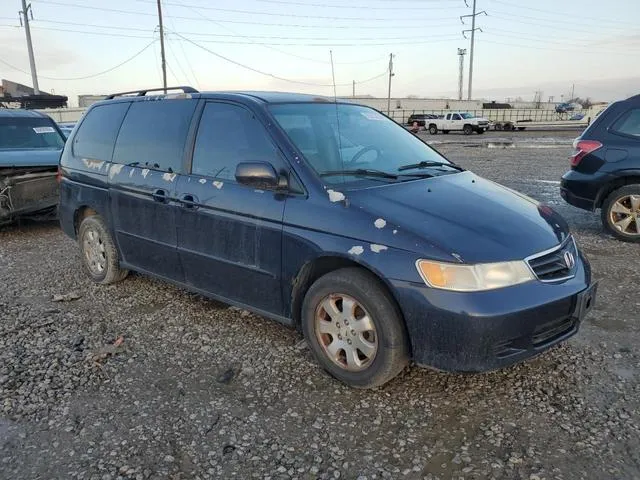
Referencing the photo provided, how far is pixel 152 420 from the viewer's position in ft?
9.98

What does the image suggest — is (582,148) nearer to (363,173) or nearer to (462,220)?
(363,173)

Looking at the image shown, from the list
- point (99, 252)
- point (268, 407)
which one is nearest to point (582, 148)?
point (268, 407)

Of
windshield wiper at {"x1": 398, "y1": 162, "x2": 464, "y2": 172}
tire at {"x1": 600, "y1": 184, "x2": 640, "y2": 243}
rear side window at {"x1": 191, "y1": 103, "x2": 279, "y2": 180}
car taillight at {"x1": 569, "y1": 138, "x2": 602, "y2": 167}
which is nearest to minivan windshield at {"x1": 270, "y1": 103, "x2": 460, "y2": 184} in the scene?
windshield wiper at {"x1": 398, "y1": 162, "x2": 464, "y2": 172}

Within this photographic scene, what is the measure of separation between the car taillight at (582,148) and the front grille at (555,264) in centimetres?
391

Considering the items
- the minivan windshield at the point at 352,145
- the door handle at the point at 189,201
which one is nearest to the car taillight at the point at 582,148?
the minivan windshield at the point at 352,145

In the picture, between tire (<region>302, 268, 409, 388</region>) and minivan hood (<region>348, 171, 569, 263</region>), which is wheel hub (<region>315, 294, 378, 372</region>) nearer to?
tire (<region>302, 268, 409, 388</region>)

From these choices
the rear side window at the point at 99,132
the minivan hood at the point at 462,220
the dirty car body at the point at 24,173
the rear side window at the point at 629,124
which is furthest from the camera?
the dirty car body at the point at 24,173

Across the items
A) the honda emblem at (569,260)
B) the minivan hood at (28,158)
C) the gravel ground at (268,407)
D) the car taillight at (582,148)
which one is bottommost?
the gravel ground at (268,407)

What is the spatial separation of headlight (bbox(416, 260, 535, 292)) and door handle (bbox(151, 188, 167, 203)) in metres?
2.26

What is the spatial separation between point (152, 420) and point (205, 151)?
1963 mm

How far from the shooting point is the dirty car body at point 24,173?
23.5 ft

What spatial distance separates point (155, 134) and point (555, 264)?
3237 millimetres

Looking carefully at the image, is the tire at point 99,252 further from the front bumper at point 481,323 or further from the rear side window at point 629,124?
the rear side window at point 629,124

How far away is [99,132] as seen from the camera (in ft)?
17.0
